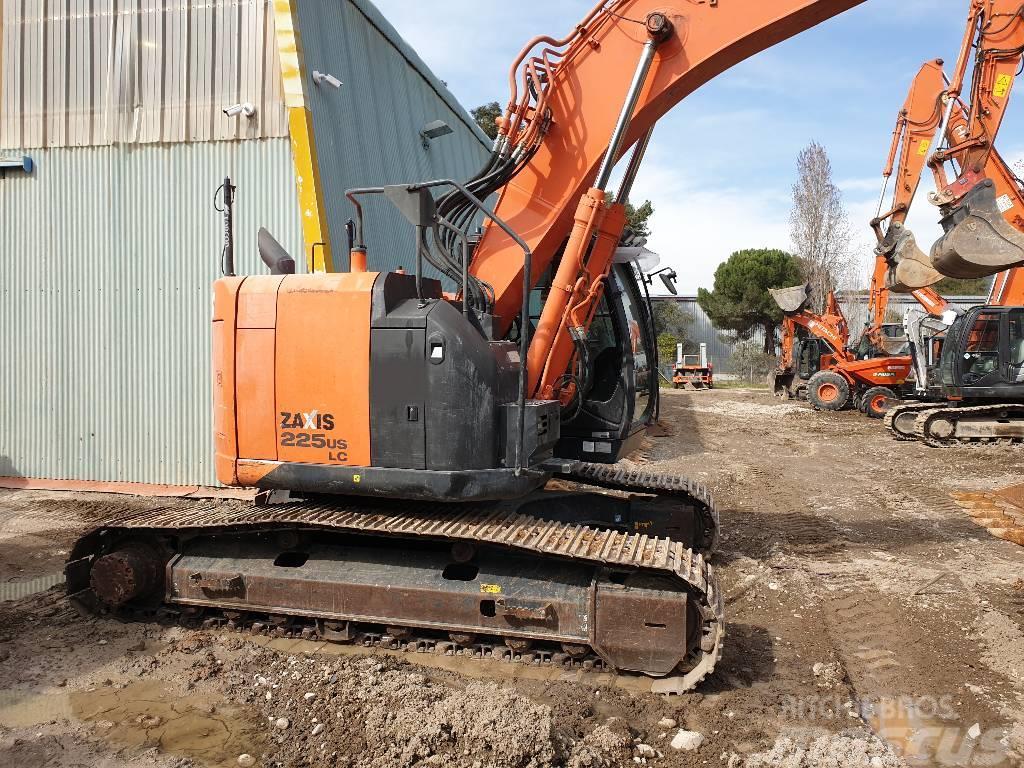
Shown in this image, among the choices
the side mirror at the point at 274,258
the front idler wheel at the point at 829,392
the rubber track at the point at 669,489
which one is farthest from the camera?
the front idler wheel at the point at 829,392

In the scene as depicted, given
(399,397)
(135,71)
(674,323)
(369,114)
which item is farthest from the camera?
(674,323)

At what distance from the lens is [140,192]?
8.99m

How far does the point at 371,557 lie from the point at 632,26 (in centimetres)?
387

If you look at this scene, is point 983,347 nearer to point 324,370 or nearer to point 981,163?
point 981,163

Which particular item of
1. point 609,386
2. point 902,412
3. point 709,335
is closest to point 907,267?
point 902,412

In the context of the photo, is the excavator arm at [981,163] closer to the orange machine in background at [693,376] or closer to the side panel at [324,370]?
the side panel at [324,370]

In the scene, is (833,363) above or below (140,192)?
below

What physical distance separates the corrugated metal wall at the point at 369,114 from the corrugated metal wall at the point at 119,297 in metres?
0.66

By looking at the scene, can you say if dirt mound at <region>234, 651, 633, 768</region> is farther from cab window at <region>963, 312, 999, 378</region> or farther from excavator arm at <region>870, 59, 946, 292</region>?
excavator arm at <region>870, 59, 946, 292</region>

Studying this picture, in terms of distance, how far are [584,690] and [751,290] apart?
3017 cm

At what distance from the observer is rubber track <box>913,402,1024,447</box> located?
40.9ft

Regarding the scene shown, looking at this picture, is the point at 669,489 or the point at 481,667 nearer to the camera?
the point at 481,667

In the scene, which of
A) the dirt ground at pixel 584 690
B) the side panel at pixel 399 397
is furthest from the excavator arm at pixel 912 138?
the side panel at pixel 399 397

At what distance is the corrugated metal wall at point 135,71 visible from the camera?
336 inches
